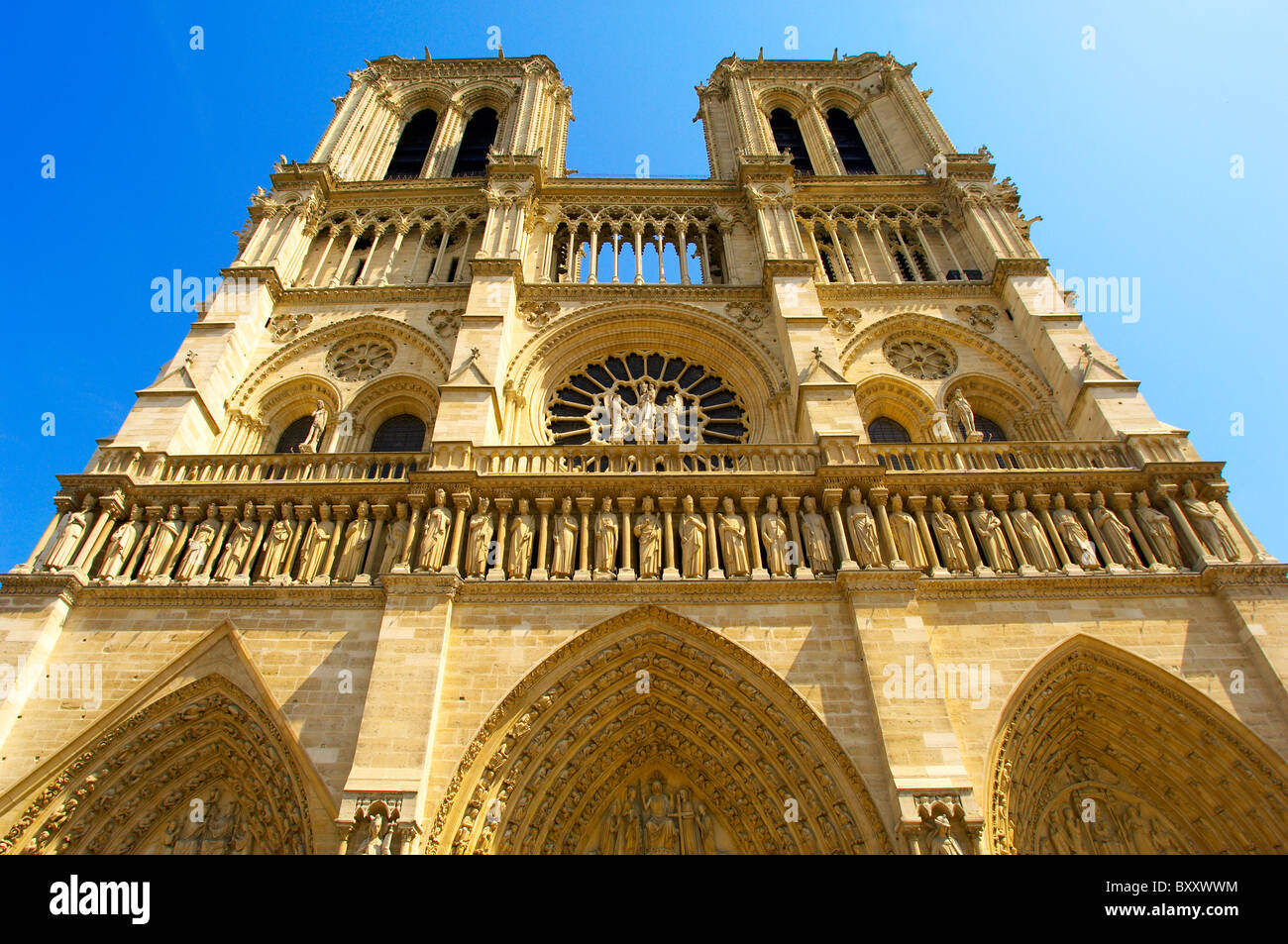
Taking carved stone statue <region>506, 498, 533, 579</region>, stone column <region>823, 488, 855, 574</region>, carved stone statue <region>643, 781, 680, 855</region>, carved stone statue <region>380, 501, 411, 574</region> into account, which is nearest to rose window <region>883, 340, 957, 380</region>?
stone column <region>823, 488, 855, 574</region>

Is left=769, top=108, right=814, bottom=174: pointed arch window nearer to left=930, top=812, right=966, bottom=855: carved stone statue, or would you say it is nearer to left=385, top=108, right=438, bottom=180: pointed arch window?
left=385, top=108, right=438, bottom=180: pointed arch window

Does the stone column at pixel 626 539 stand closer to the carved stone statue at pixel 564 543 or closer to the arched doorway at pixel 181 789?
the carved stone statue at pixel 564 543

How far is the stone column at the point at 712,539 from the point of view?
31.1 feet

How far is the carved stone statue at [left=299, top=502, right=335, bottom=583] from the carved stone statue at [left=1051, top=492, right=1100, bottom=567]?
9.29 metres

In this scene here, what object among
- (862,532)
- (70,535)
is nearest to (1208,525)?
(862,532)

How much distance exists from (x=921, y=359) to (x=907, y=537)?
5554 mm

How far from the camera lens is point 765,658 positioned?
346 inches

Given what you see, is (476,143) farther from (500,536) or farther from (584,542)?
(584,542)

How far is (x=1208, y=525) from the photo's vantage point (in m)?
9.90

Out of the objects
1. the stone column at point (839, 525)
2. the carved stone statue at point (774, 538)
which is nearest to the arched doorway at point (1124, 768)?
the stone column at point (839, 525)

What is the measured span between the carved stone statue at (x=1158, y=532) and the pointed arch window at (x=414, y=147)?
673 inches

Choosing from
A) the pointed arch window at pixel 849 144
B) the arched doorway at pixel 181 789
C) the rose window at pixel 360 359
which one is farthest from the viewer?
the pointed arch window at pixel 849 144
